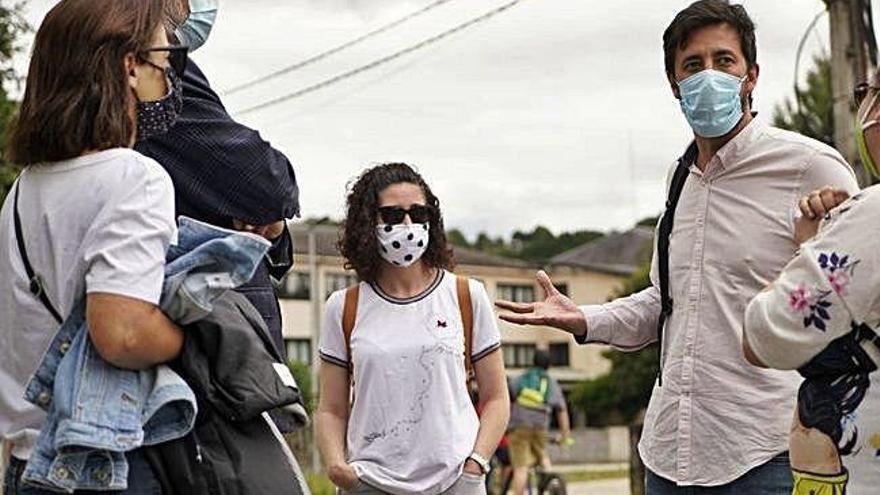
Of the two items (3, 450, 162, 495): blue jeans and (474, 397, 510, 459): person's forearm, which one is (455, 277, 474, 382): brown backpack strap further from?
(3, 450, 162, 495): blue jeans

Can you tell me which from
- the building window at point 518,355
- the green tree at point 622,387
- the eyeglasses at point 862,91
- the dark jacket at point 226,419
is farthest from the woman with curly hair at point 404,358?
the building window at point 518,355

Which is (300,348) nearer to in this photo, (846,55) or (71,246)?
(846,55)

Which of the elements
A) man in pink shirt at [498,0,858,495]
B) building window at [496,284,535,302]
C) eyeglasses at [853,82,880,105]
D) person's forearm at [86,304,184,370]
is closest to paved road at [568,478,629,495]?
man in pink shirt at [498,0,858,495]

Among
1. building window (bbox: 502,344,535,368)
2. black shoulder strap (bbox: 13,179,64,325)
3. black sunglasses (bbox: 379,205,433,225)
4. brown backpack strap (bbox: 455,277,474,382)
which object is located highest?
black shoulder strap (bbox: 13,179,64,325)

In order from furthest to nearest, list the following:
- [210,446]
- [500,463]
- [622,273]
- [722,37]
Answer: [622,273], [500,463], [722,37], [210,446]

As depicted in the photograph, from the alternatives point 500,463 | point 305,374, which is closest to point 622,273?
point 305,374

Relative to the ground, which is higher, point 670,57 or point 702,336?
point 670,57

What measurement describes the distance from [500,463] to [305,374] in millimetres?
30098

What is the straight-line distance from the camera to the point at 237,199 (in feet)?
16.0

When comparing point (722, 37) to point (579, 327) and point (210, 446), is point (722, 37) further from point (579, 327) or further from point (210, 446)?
point (210, 446)

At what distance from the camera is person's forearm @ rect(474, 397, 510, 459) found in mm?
6180

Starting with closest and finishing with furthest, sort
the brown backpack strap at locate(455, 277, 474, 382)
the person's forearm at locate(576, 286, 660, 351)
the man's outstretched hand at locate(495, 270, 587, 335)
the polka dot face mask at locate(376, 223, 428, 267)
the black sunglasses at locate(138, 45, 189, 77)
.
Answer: the black sunglasses at locate(138, 45, 189, 77) → the man's outstretched hand at locate(495, 270, 587, 335) → the person's forearm at locate(576, 286, 660, 351) → the brown backpack strap at locate(455, 277, 474, 382) → the polka dot face mask at locate(376, 223, 428, 267)

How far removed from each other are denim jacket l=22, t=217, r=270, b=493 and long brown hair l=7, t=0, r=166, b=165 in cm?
34

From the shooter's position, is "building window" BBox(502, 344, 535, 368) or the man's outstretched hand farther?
"building window" BBox(502, 344, 535, 368)
